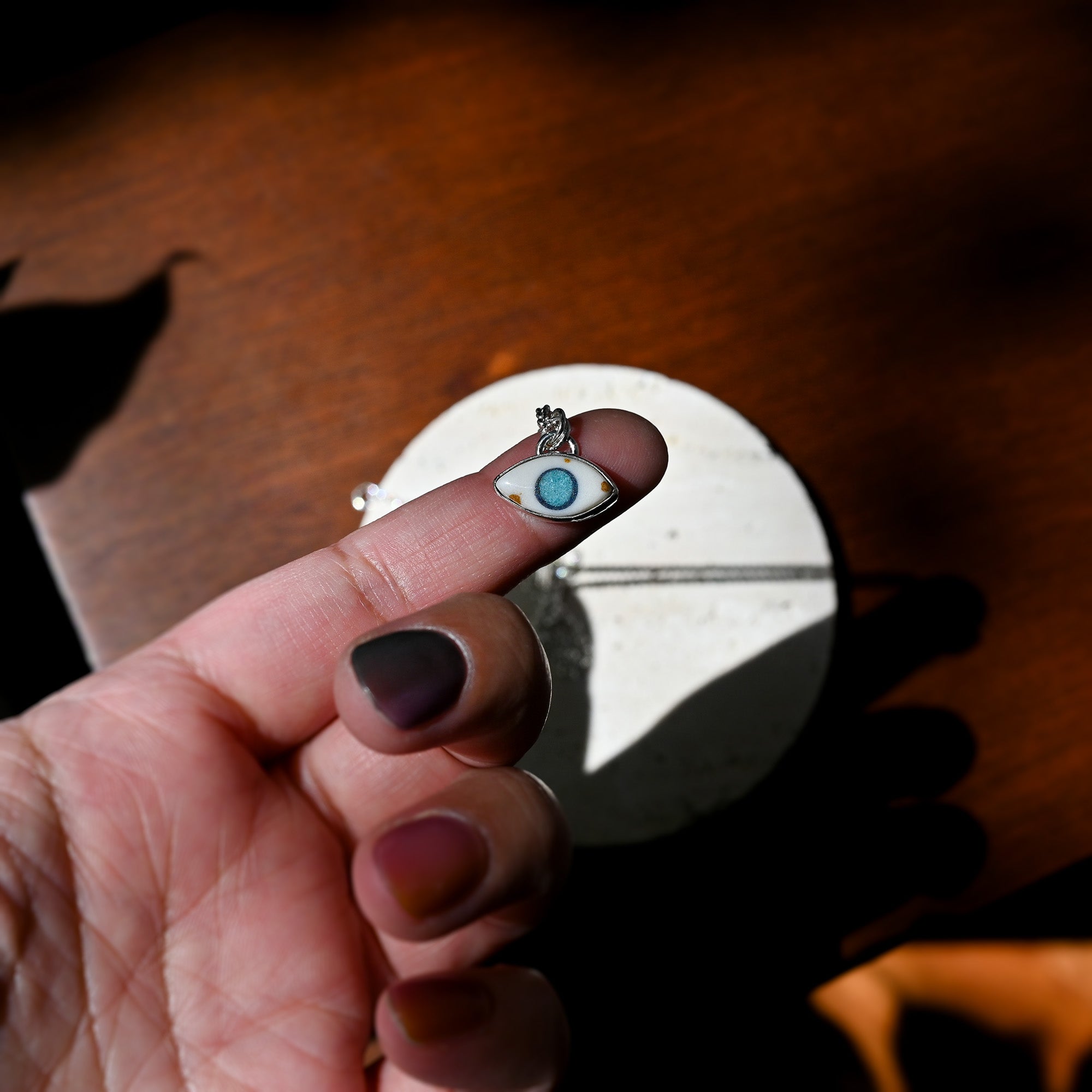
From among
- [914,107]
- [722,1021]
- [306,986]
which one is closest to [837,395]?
[914,107]

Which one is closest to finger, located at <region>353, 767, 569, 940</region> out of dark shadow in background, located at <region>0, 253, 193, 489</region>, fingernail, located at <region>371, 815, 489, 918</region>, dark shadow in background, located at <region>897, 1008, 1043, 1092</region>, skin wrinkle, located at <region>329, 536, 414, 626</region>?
fingernail, located at <region>371, 815, 489, 918</region>

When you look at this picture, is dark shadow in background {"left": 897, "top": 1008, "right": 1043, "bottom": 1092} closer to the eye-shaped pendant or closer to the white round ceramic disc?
the white round ceramic disc

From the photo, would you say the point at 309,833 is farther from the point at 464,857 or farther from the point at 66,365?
the point at 66,365

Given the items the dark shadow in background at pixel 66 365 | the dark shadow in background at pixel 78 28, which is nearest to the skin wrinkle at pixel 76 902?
the dark shadow in background at pixel 66 365

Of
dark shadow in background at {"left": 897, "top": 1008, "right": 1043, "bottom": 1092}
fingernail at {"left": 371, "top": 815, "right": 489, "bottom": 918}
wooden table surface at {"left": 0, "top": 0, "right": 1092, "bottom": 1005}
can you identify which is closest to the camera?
fingernail at {"left": 371, "top": 815, "right": 489, "bottom": 918}

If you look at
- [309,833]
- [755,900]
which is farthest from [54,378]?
[755,900]

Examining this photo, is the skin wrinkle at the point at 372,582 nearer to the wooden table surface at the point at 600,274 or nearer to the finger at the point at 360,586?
the finger at the point at 360,586
